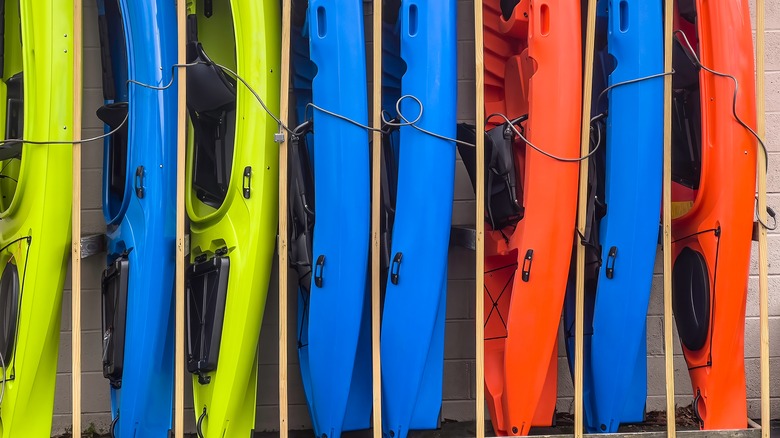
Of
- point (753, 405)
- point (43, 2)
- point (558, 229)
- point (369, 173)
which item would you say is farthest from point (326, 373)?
point (753, 405)

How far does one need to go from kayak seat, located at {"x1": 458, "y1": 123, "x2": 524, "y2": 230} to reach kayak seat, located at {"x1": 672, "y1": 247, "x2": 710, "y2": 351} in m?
0.61

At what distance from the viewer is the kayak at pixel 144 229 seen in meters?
2.28

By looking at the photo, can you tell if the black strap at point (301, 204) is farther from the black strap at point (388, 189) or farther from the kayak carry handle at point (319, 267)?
the black strap at point (388, 189)

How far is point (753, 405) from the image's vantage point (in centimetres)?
283

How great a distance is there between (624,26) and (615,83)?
0.19 meters

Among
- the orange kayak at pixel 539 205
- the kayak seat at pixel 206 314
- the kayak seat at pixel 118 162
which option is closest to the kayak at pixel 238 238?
the kayak seat at pixel 206 314

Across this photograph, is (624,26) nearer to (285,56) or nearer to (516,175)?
(516,175)

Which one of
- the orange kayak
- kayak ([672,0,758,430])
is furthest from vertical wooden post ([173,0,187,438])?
kayak ([672,0,758,430])

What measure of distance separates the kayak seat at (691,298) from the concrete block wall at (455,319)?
0.92ft

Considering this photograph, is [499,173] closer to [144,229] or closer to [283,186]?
[283,186]

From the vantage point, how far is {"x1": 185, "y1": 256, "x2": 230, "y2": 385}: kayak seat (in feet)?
7.54

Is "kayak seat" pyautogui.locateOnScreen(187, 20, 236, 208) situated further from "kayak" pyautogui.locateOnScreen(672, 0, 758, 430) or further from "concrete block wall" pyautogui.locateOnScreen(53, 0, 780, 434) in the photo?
"kayak" pyautogui.locateOnScreen(672, 0, 758, 430)

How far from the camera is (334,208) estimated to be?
2.28 m

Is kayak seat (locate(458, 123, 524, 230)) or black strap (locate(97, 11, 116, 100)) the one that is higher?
black strap (locate(97, 11, 116, 100))
